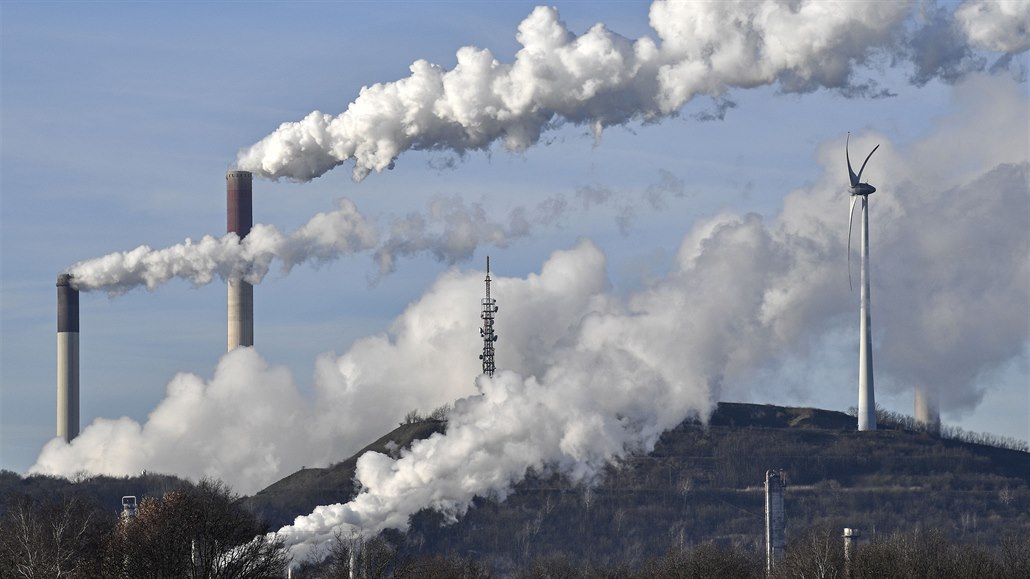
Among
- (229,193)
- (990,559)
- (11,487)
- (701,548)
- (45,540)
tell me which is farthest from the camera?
(11,487)

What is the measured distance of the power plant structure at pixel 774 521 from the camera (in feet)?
545

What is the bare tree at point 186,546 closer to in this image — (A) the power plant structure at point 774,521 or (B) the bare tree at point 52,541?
(B) the bare tree at point 52,541

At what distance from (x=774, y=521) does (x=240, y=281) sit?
57.0 metres

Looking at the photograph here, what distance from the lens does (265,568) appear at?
93188 millimetres

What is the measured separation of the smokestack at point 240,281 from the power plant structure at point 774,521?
54.4 metres

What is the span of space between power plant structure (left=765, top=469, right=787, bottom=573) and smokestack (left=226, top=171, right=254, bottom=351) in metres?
54.4

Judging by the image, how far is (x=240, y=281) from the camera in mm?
175875

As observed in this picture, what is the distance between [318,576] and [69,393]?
62.8 metres

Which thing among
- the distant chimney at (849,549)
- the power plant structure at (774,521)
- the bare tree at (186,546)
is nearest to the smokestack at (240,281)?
the power plant structure at (774,521)

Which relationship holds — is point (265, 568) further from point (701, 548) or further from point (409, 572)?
point (701, 548)

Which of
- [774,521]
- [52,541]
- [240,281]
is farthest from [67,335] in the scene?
[774,521]

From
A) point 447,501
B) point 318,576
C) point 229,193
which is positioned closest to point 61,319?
point 229,193

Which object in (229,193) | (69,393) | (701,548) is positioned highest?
(229,193)

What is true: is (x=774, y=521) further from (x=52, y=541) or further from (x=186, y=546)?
(x=186, y=546)
